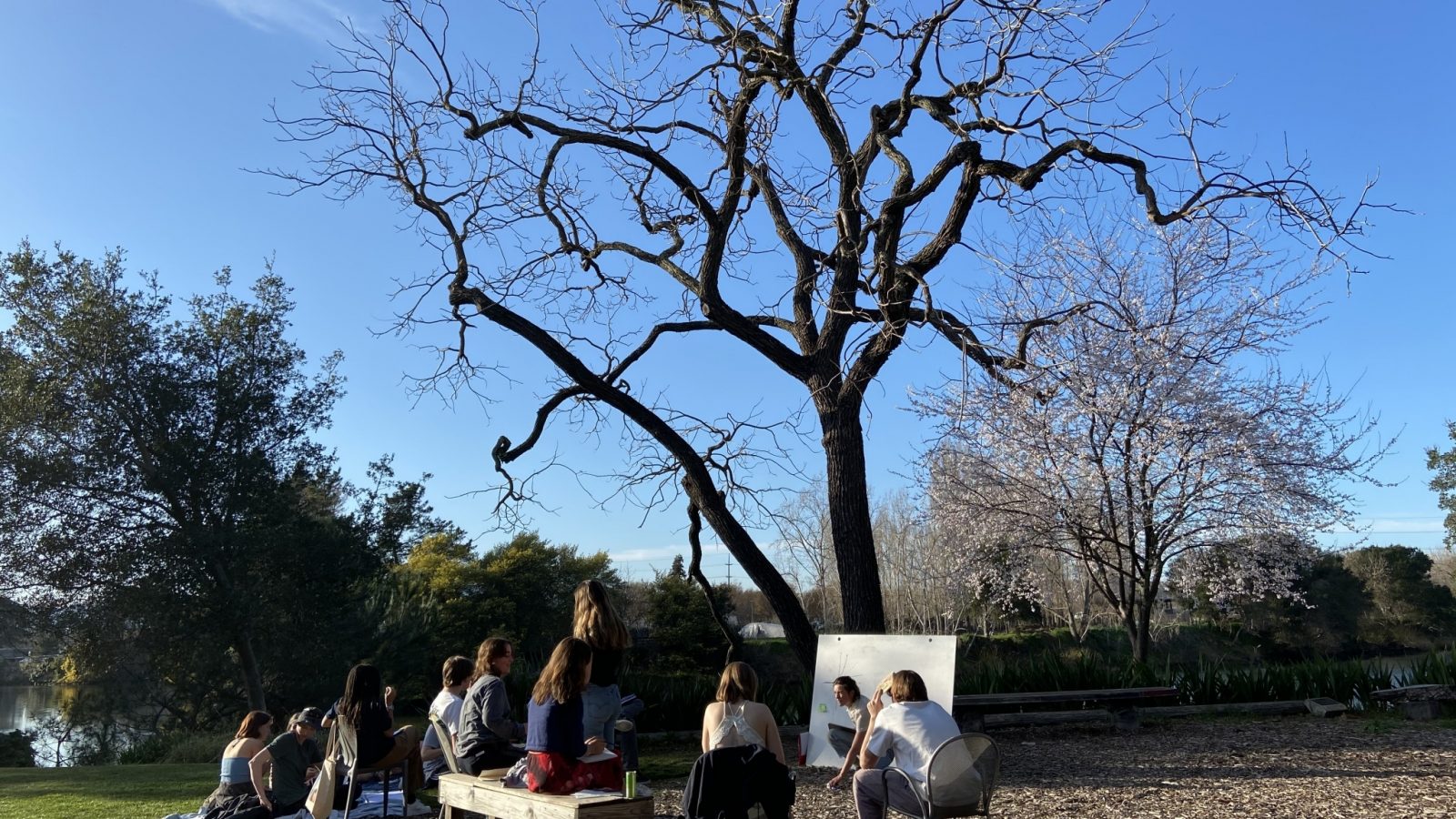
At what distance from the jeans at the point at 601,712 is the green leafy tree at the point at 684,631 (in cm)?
1694

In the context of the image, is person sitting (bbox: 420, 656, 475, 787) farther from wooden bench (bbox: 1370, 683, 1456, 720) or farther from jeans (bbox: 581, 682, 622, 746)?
wooden bench (bbox: 1370, 683, 1456, 720)

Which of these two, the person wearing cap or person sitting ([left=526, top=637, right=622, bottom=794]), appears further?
the person wearing cap

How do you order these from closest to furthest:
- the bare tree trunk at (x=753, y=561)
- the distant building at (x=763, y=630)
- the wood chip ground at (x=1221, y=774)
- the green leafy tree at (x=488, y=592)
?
1. the wood chip ground at (x=1221, y=774)
2. the bare tree trunk at (x=753, y=561)
3. the green leafy tree at (x=488, y=592)
4. the distant building at (x=763, y=630)

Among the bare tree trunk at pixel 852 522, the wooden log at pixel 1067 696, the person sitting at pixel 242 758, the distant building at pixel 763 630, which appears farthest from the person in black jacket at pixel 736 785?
the distant building at pixel 763 630

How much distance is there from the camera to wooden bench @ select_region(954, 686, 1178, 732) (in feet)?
37.8

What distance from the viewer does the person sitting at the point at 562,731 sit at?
15.6 feet

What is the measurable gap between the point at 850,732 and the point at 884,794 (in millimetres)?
2237

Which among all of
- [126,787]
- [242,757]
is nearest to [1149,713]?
[242,757]

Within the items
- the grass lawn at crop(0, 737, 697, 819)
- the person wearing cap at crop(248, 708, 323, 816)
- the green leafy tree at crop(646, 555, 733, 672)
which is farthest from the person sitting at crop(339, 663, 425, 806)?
the green leafy tree at crop(646, 555, 733, 672)

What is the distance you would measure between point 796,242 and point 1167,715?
7.51 metres

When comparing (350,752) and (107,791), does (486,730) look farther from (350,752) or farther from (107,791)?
(107,791)

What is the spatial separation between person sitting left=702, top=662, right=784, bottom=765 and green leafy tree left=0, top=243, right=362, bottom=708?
1463 centimetres

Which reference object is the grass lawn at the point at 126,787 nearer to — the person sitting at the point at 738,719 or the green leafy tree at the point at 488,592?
the person sitting at the point at 738,719

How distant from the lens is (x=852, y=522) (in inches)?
368
